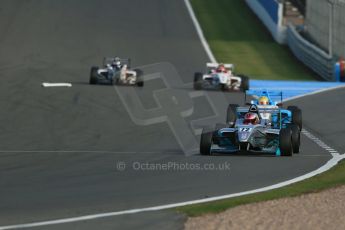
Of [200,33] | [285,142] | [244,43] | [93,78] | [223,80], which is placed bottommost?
[285,142]

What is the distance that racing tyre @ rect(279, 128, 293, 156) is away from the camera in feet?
58.4

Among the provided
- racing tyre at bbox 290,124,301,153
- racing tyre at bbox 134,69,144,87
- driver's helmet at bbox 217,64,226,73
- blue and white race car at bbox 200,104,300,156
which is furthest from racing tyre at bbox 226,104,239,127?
racing tyre at bbox 134,69,144,87

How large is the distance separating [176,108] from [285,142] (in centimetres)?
975

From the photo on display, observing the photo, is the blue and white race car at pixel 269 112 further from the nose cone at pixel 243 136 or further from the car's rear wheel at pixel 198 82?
the car's rear wheel at pixel 198 82

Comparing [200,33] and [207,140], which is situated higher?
[200,33]

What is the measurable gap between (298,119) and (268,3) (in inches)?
1169

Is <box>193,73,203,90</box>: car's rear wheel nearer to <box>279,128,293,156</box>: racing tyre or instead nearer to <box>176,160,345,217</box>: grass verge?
<box>279,128,293,156</box>: racing tyre

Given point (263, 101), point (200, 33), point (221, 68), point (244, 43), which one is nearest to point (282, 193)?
point (263, 101)

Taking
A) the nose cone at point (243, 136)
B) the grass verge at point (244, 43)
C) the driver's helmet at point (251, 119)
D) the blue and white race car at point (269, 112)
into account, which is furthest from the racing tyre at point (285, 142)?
the grass verge at point (244, 43)

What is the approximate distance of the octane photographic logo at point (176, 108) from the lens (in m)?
22.6

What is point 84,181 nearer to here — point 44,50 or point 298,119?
point 298,119

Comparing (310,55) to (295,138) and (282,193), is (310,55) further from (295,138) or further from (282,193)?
(282,193)

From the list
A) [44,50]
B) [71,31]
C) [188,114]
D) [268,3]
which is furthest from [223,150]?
[268,3]

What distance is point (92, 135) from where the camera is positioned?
72.3 feet
